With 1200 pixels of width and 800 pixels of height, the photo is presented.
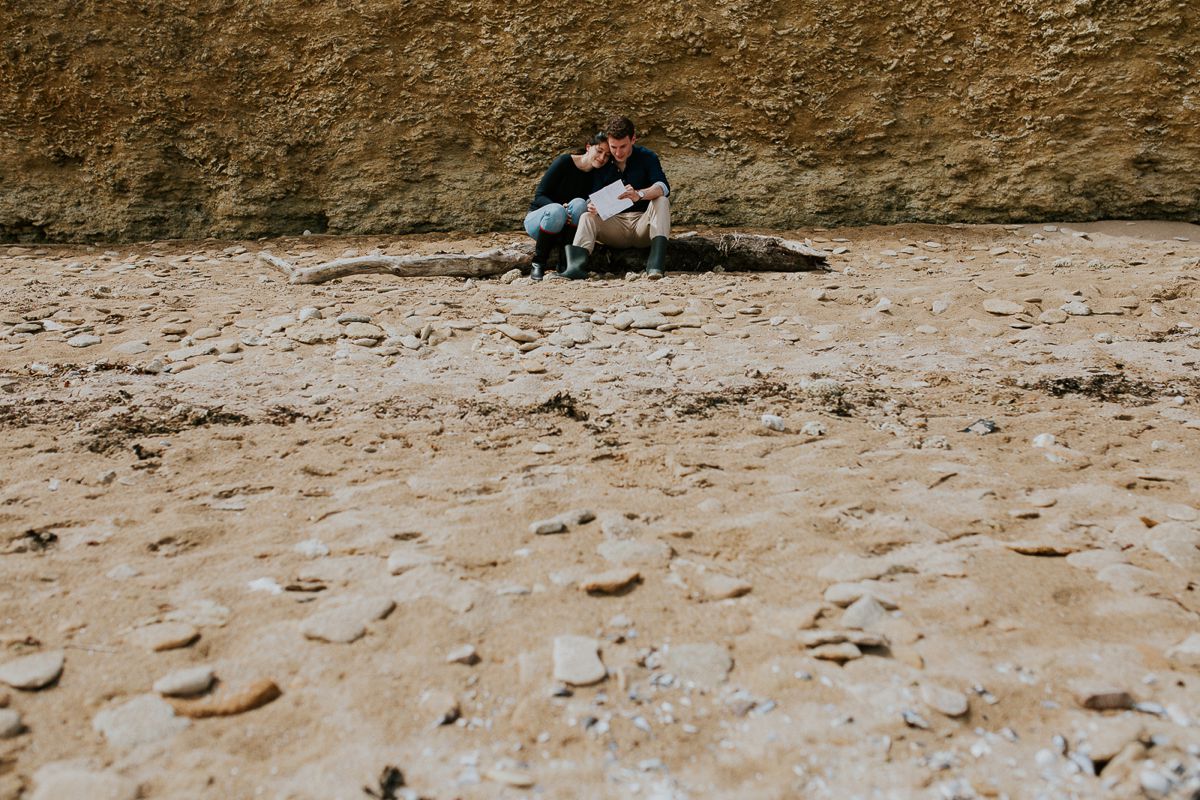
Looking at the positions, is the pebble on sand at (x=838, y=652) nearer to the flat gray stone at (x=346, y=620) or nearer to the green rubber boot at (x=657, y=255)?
the flat gray stone at (x=346, y=620)

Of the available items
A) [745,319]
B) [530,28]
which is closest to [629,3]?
[530,28]

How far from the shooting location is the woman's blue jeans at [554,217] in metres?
6.14

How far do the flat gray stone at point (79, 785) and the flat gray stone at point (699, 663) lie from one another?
0.93m

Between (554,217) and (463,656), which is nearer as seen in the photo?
(463,656)

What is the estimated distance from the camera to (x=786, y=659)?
1816 millimetres

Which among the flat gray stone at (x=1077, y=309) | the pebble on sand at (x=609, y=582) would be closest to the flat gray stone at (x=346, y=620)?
the pebble on sand at (x=609, y=582)

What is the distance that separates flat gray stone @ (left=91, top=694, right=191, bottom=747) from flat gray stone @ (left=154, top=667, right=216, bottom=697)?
2 cm

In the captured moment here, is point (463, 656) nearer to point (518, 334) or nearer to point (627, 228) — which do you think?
point (518, 334)

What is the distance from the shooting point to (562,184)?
6426 millimetres

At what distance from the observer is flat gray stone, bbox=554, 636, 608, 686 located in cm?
175

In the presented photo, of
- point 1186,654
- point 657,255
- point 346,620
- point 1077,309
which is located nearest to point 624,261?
point 657,255

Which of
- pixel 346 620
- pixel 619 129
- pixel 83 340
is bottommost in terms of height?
pixel 346 620

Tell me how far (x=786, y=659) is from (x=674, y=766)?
37 centimetres

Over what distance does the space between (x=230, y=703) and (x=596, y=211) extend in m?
4.87
